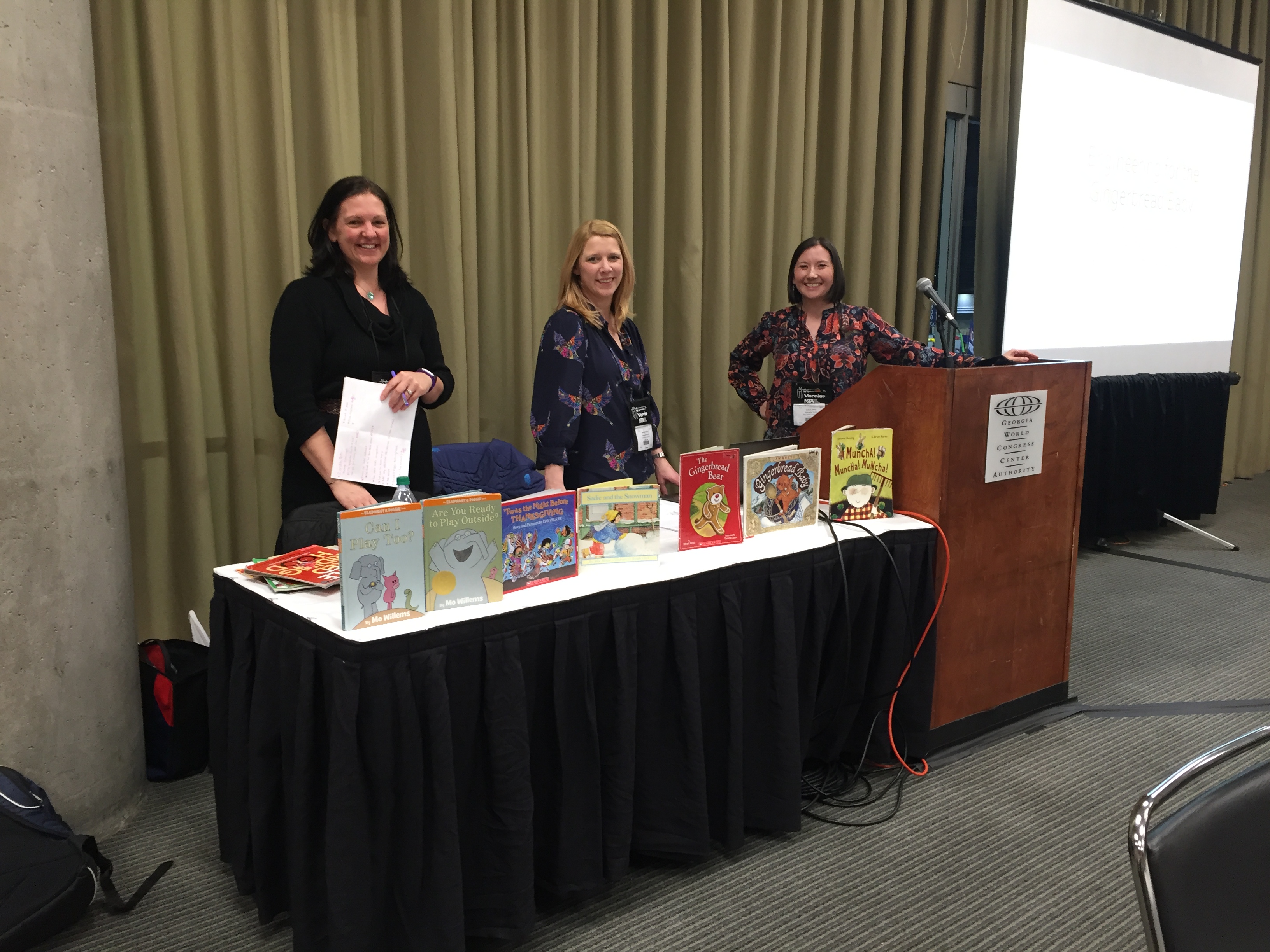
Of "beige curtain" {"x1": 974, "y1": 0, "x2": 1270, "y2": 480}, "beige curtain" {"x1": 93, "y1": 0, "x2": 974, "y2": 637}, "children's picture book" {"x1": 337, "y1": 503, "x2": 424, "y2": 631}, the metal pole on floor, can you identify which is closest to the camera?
"children's picture book" {"x1": 337, "y1": 503, "x2": 424, "y2": 631}

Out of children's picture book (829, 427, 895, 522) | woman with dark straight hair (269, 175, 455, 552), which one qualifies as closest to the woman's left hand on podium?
children's picture book (829, 427, 895, 522)

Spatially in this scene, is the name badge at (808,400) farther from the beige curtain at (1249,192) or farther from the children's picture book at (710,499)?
the beige curtain at (1249,192)

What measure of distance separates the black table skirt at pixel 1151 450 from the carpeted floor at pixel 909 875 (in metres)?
1.99

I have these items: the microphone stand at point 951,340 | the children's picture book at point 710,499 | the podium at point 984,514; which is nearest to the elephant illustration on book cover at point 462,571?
the children's picture book at point 710,499

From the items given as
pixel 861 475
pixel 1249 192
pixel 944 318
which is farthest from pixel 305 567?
pixel 1249 192

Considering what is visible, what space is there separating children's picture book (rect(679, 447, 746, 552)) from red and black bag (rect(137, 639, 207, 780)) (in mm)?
1365

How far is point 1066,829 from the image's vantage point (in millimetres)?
2111

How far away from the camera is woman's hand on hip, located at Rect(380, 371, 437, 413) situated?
207 cm

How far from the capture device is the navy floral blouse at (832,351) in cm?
296

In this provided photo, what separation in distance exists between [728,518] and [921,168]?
10.9 ft

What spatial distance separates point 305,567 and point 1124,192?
4541 millimetres

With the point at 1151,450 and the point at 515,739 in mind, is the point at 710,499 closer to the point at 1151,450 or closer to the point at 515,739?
the point at 515,739

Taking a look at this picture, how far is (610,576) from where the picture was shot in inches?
70.4

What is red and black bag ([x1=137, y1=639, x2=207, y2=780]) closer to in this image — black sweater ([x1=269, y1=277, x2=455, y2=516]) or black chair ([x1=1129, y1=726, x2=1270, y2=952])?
black sweater ([x1=269, y1=277, x2=455, y2=516])
